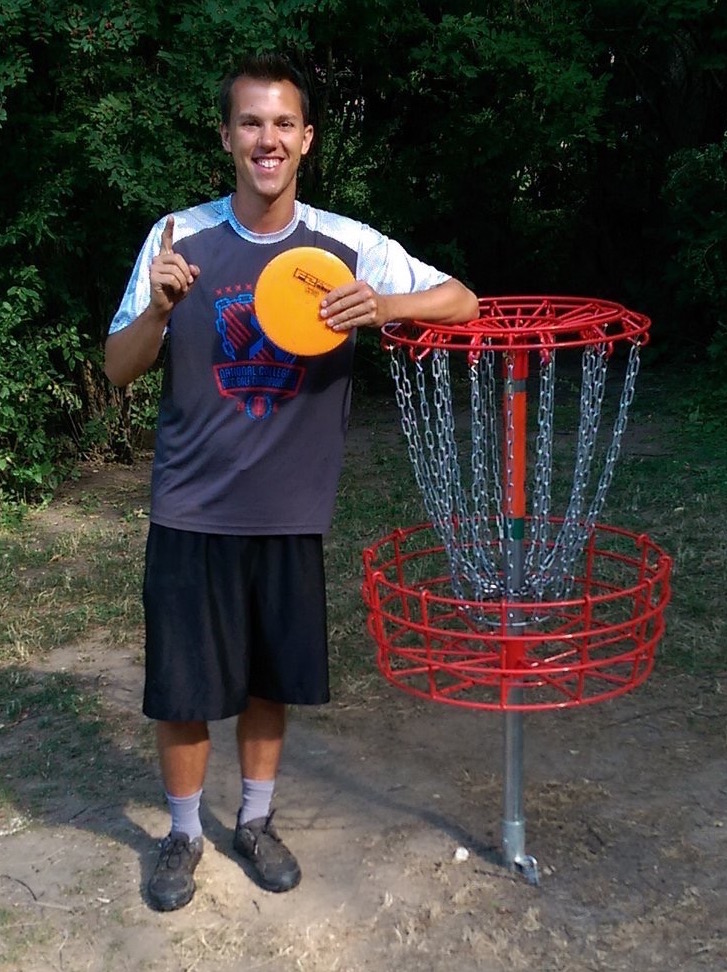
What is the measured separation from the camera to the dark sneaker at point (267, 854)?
9.04 ft

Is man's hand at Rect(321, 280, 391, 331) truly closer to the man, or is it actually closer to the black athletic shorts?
the man

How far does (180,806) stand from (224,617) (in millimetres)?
537

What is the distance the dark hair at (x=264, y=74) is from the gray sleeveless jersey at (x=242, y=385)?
21 cm

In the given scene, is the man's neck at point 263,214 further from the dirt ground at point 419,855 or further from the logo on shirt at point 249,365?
the dirt ground at point 419,855

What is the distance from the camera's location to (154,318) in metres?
2.32

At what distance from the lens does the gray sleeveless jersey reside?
2453 mm

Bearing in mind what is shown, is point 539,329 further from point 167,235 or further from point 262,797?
point 262,797

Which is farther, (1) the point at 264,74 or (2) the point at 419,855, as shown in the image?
(2) the point at 419,855

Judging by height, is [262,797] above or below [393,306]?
below

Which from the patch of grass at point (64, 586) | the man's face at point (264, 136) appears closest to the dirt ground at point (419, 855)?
the patch of grass at point (64, 586)

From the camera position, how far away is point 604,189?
36.7 feet

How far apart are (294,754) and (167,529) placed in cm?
121

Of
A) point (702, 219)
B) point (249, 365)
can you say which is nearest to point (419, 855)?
point (249, 365)

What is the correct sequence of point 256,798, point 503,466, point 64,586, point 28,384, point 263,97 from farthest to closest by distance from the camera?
point 28,384 < point 64,586 < point 256,798 < point 503,466 < point 263,97
